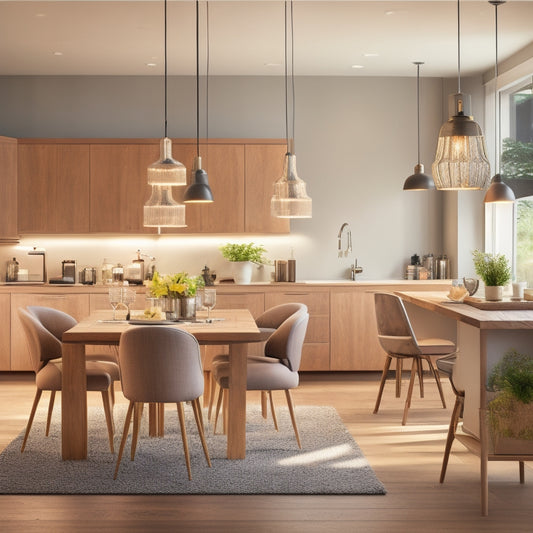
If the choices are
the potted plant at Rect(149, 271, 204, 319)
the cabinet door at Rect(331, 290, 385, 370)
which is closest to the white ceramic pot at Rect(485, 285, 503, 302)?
the potted plant at Rect(149, 271, 204, 319)

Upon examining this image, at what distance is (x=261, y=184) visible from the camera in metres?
8.10

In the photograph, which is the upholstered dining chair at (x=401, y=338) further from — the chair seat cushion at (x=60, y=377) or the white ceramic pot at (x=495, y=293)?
the chair seat cushion at (x=60, y=377)

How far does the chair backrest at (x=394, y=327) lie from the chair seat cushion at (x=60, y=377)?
2038 mm

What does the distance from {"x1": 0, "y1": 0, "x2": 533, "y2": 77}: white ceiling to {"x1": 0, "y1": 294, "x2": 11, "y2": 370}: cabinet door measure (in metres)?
2.21

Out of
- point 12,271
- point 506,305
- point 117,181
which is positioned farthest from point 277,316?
point 12,271

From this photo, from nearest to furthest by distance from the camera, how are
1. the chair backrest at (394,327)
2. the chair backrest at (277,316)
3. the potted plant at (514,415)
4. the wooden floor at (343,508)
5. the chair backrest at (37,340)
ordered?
the wooden floor at (343,508) → the potted plant at (514,415) → the chair backrest at (37,340) → the chair backrest at (394,327) → the chair backrest at (277,316)

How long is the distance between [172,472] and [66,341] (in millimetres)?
948

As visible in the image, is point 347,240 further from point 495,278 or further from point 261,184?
point 495,278

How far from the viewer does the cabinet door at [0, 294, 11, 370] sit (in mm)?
7805

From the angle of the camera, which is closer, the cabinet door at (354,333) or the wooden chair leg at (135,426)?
the wooden chair leg at (135,426)

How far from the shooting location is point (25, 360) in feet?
25.7

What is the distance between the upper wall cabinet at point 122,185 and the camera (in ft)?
26.3

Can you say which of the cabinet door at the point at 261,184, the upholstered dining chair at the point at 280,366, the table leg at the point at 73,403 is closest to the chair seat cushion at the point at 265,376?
the upholstered dining chair at the point at 280,366

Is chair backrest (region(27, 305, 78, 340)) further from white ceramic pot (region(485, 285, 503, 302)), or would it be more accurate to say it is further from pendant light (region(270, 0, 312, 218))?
white ceramic pot (region(485, 285, 503, 302))
